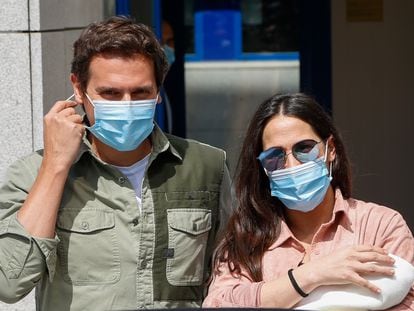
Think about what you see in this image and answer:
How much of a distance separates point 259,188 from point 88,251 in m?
0.55

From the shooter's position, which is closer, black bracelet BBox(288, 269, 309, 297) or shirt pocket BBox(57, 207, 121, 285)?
black bracelet BBox(288, 269, 309, 297)

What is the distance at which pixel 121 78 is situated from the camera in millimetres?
3016

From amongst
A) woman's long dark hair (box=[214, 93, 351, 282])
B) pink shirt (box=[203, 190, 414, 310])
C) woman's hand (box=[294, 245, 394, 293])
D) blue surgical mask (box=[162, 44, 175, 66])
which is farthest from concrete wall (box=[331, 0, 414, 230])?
woman's hand (box=[294, 245, 394, 293])

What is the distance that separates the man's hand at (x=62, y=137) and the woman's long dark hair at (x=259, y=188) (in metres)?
0.51

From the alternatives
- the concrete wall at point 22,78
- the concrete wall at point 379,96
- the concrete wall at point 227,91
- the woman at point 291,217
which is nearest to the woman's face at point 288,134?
the woman at point 291,217

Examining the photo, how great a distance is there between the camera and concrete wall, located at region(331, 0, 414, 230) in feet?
23.5

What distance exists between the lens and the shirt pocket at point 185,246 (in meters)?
3.12

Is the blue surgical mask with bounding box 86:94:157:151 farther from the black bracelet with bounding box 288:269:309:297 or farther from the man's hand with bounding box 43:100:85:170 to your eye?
the black bracelet with bounding box 288:269:309:297

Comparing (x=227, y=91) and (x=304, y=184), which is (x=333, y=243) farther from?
(x=227, y=91)

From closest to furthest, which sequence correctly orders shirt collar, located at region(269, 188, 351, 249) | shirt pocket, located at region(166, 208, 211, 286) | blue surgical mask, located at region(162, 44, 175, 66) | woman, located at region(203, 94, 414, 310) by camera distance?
woman, located at region(203, 94, 414, 310)
shirt collar, located at region(269, 188, 351, 249)
shirt pocket, located at region(166, 208, 211, 286)
blue surgical mask, located at region(162, 44, 175, 66)

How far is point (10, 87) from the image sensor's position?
441cm

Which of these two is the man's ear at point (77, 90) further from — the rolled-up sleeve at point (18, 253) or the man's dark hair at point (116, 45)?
the rolled-up sleeve at point (18, 253)

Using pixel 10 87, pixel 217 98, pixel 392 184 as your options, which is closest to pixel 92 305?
pixel 10 87

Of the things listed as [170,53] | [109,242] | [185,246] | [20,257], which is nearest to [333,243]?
[185,246]
